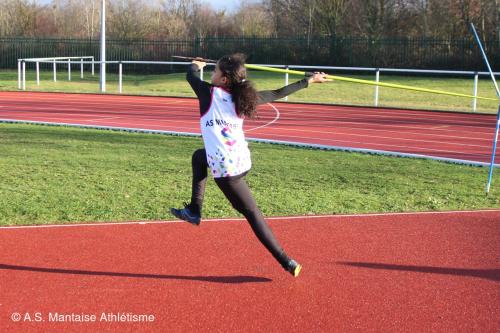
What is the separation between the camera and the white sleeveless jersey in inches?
209

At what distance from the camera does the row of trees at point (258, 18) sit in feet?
137

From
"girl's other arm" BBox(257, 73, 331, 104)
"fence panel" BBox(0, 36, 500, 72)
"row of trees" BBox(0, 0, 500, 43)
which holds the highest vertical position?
"row of trees" BBox(0, 0, 500, 43)

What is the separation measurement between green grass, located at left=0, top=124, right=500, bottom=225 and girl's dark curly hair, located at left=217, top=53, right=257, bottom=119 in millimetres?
2959

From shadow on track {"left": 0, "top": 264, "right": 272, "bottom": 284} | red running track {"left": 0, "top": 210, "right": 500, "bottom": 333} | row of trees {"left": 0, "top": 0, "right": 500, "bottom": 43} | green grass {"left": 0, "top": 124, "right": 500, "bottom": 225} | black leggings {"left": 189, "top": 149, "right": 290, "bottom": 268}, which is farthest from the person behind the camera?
row of trees {"left": 0, "top": 0, "right": 500, "bottom": 43}

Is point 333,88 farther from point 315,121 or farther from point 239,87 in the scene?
point 239,87

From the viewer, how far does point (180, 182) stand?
32.8 feet

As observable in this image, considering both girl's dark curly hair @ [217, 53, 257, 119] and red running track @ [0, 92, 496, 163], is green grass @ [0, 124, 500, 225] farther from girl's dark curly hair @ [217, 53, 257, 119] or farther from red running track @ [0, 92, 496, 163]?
girl's dark curly hair @ [217, 53, 257, 119]

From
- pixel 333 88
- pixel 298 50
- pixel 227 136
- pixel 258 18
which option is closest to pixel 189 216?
pixel 227 136

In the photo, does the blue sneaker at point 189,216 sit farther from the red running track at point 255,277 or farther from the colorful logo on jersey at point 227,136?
the colorful logo on jersey at point 227,136

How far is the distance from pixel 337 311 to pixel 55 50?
4181cm

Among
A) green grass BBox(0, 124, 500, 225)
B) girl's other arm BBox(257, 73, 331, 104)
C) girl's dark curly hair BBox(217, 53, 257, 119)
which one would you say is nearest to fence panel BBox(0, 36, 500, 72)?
green grass BBox(0, 124, 500, 225)

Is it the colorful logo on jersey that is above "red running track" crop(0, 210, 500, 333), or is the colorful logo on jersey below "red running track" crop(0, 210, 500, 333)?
above

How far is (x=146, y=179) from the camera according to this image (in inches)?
400

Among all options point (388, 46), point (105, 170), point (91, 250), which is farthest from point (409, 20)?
point (91, 250)
